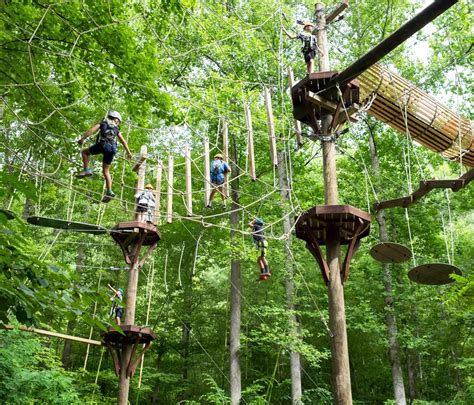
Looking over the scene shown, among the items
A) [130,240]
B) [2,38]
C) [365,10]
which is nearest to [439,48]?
[365,10]

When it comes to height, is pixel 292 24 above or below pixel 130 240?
above

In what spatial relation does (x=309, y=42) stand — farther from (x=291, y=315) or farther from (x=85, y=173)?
(x=291, y=315)

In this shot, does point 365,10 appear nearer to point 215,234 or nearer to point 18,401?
point 215,234

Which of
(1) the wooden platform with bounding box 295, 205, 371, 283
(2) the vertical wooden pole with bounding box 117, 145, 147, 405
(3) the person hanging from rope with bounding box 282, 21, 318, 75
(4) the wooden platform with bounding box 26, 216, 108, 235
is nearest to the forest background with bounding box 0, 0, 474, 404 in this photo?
(2) the vertical wooden pole with bounding box 117, 145, 147, 405

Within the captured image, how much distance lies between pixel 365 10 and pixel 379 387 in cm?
1144

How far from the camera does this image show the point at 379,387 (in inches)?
619

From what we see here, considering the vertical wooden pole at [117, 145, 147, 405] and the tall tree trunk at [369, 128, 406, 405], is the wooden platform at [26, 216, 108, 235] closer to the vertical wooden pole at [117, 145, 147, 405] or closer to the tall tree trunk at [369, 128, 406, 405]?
the vertical wooden pole at [117, 145, 147, 405]

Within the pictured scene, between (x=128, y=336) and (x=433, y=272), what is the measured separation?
4.79 meters

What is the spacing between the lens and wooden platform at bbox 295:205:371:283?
5.25m

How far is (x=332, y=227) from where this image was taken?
5.49 metres

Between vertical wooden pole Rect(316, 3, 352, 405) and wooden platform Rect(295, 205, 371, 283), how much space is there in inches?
2.3

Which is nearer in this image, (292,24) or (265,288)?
(292,24)

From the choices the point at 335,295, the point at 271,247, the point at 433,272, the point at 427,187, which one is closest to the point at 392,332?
the point at 271,247

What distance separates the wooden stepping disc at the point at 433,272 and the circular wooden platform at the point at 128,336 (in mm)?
4270
